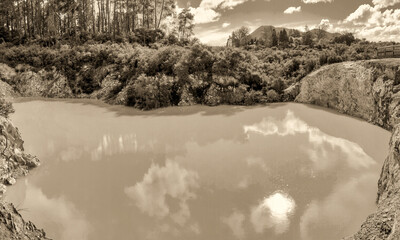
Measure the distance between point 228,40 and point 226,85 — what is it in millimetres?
41121

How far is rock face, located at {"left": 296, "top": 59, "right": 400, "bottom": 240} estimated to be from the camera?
8.71 m

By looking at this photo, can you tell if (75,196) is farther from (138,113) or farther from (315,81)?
(315,81)

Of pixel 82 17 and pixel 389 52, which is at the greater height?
pixel 82 17

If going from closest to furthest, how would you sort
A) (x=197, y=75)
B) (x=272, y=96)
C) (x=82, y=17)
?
(x=272, y=96)
(x=197, y=75)
(x=82, y=17)

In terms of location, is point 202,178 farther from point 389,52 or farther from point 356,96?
point 389,52

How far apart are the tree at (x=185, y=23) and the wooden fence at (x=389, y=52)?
104 feet

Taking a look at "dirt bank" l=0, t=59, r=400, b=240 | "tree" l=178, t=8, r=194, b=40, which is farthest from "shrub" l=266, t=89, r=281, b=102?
"tree" l=178, t=8, r=194, b=40

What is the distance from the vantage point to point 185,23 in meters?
49.9

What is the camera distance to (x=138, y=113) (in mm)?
23094

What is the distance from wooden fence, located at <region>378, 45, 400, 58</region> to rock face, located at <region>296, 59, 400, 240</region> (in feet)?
6.01

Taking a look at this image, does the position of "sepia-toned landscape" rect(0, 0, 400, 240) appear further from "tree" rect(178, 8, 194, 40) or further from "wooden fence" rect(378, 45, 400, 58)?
"tree" rect(178, 8, 194, 40)

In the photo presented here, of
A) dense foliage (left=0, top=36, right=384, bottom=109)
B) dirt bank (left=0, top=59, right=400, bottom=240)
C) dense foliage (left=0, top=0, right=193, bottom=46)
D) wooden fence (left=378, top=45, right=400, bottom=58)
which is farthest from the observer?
dense foliage (left=0, top=0, right=193, bottom=46)

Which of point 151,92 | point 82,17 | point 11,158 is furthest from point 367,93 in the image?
point 82,17

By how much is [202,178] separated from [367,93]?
1286cm
